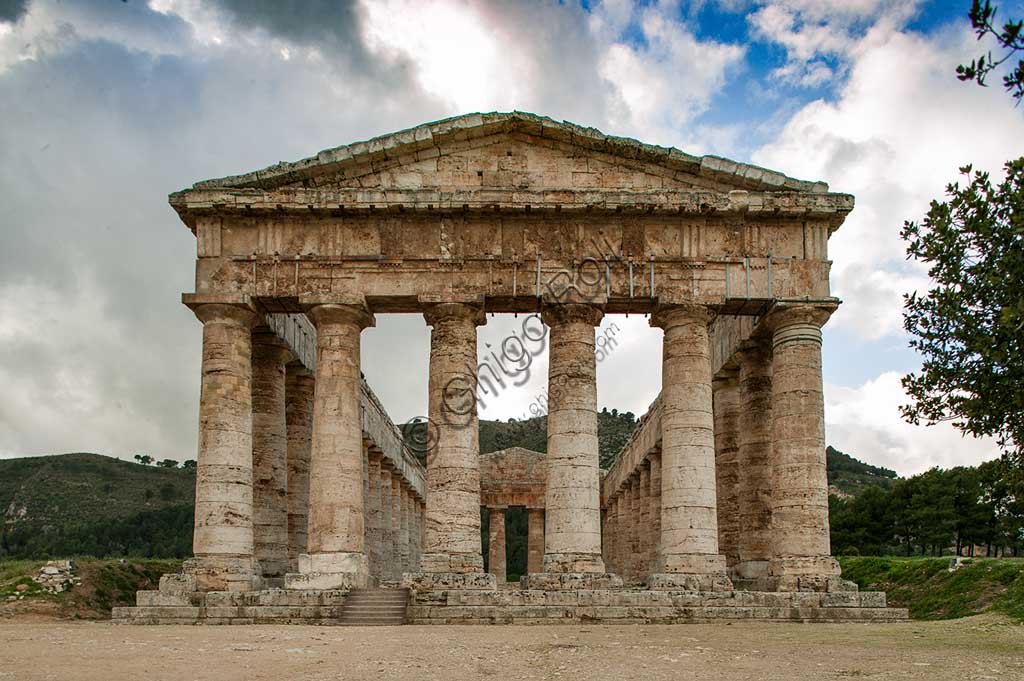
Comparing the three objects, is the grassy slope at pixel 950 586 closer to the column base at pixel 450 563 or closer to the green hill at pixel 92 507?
the column base at pixel 450 563

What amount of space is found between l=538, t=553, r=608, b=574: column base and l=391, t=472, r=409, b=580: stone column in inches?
693

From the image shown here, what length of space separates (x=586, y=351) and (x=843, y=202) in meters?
7.38

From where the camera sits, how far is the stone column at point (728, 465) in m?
30.3

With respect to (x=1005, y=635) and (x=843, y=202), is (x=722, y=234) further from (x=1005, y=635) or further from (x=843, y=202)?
(x=1005, y=635)

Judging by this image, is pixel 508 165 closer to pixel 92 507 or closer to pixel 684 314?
pixel 684 314

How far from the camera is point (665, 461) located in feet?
83.1

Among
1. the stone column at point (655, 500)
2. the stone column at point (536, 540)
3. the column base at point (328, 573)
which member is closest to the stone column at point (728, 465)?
the stone column at point (655, 500)

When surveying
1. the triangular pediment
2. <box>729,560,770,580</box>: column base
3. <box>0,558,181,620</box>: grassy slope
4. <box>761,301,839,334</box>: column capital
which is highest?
the triangular pediment

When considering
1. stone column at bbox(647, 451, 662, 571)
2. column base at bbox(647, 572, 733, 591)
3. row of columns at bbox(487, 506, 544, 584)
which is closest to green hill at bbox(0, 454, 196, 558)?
row of columns at bbox(487, 506, 544, 584)

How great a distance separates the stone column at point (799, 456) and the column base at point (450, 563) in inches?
288

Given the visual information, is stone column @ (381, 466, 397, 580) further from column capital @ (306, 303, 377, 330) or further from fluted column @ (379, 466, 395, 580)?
column capital @ (306, 303, 377, 330)

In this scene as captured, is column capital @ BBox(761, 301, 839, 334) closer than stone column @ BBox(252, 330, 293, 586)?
Yes

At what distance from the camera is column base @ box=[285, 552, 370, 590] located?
23859 millimetres

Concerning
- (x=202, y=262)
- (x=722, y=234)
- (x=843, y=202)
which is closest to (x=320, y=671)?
(x=202, y=262)
